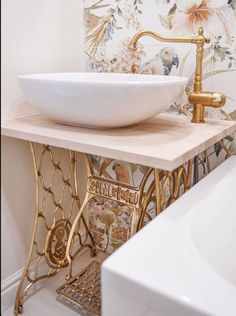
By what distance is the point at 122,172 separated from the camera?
1.60 metres

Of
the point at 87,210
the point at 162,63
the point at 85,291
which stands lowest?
the point at 85,291

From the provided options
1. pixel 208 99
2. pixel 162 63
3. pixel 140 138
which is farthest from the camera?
pixel 162 63

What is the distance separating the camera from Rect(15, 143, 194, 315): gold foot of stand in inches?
46.1

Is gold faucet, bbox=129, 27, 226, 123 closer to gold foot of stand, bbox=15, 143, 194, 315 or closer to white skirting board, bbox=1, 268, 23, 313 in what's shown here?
gold foot of stand, bbox=15, 143, 194, 315

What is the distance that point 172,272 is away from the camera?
2.08ft

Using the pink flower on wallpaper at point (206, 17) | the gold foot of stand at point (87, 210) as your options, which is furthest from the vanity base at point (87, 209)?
the pink flower on wallpaper at point (206, 17)

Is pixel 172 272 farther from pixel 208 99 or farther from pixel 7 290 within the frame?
pixel 208 99

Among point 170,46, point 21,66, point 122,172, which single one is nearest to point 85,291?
point 122,172

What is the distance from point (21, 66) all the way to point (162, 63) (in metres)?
0.73

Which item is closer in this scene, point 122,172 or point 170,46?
point 170,46

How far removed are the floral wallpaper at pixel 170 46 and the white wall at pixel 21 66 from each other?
0.12m

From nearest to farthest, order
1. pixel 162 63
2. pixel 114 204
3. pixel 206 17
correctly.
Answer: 1. pixel 206 17
2. pixel 162 63
3. pixel 114 204

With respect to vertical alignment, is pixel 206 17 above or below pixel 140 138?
above

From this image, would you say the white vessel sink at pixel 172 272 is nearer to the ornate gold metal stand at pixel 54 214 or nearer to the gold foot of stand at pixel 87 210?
the gold foot of stand at pixel 87 210
